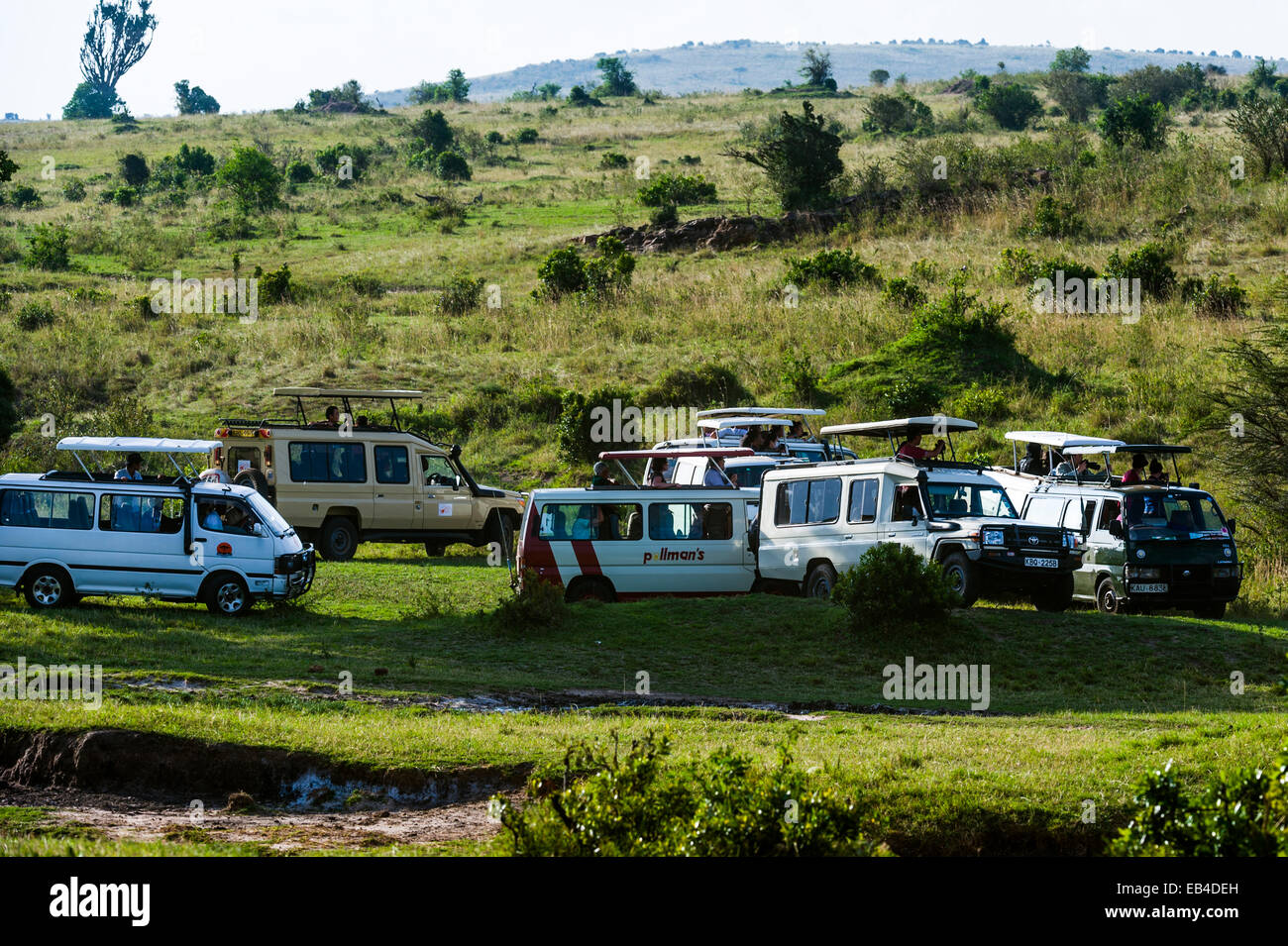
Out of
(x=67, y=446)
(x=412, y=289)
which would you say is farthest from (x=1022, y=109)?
(x=67, y=446)

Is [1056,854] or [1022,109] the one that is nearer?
[1056,854]

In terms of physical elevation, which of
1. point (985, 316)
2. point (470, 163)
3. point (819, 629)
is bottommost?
point (819, 629)

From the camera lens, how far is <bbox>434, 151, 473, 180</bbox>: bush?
69.9 meters

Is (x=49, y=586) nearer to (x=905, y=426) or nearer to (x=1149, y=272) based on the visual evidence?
(x=905, y=426)

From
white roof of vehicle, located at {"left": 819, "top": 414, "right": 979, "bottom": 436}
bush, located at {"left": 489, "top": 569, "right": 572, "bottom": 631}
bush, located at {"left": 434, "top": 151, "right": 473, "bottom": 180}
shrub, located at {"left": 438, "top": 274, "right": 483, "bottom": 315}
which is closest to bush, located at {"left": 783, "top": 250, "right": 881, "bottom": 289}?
shrub, located at {"left": 438, "top": 274, "right": 483, "bottom": 315}

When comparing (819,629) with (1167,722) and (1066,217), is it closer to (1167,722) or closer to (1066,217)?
(1167,722)

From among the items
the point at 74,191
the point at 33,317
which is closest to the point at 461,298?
the point at 33,317

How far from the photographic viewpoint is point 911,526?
18.6 meters

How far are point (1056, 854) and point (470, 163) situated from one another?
70.9 metres

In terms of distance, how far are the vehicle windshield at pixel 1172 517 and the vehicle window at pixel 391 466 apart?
13.4 metres

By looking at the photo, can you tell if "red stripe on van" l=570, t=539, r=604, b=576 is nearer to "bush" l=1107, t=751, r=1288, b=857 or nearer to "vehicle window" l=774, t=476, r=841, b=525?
"vehicle window" l=774, t=476, r=841, b=525

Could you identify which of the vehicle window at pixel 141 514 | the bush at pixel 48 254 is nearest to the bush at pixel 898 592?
the vehicle window at pixel 141 514
